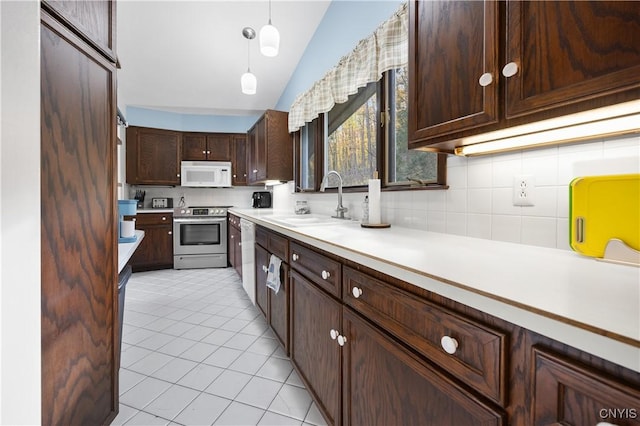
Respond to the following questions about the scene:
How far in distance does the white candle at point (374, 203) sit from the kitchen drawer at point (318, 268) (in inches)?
18.2

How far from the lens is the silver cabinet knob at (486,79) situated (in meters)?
0.80

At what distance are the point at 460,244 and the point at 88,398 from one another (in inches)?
62.2

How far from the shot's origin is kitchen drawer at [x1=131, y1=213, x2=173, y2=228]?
4.27 meters

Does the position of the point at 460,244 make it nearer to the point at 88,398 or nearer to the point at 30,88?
the point at 30,88

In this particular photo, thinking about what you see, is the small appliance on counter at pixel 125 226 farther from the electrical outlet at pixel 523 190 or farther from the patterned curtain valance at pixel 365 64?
the electrical outlet at pixel 523 190

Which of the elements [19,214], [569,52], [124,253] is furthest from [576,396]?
[124,253]

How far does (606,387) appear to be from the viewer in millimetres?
365

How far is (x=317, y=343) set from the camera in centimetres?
127

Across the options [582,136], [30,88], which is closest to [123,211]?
[30,88]

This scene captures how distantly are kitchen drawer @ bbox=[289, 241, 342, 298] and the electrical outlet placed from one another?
2.25 feet

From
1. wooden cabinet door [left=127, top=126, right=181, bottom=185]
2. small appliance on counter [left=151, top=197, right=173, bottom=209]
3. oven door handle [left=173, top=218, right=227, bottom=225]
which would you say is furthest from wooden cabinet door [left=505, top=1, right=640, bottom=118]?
small appliance on counter [left=151, top=197, right=173, bottom=209]

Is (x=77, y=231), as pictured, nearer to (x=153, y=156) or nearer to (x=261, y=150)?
(x=261, y=150)

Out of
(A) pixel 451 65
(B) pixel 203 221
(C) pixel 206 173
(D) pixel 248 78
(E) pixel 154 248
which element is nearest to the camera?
(A) pixel 451 65

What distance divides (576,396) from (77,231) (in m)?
1.43
